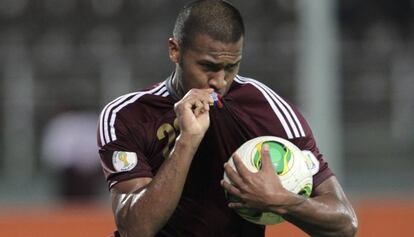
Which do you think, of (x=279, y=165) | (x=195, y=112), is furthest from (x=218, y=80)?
(x=279, y=165)

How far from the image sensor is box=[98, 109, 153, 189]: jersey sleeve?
4234 mm

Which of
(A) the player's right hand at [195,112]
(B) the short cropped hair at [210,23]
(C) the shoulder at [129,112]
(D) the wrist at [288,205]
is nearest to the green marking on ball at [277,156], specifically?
(D) the wrist at [288,205]

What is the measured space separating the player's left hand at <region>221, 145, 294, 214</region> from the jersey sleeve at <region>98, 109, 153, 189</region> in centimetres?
48

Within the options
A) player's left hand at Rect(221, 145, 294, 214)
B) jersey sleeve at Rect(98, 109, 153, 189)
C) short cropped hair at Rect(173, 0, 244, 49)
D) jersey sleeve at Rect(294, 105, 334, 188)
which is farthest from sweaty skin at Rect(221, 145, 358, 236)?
short cropped hair at Rect(173, 0, 244, 49)

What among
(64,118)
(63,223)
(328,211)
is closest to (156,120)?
(328,211)

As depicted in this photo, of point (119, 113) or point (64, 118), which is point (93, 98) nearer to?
point (64, 118)

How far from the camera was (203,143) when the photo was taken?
14.3 ft

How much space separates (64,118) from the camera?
434 inches

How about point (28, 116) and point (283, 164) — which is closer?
point (283, 164)

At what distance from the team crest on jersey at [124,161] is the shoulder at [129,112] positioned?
0.09m

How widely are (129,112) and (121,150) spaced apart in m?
0.18

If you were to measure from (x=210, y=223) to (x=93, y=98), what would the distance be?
7.39 m

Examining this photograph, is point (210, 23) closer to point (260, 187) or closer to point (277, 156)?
point (277, 156)

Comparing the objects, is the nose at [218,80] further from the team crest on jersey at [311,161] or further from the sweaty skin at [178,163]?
the team crest on jersey at [311,161]
